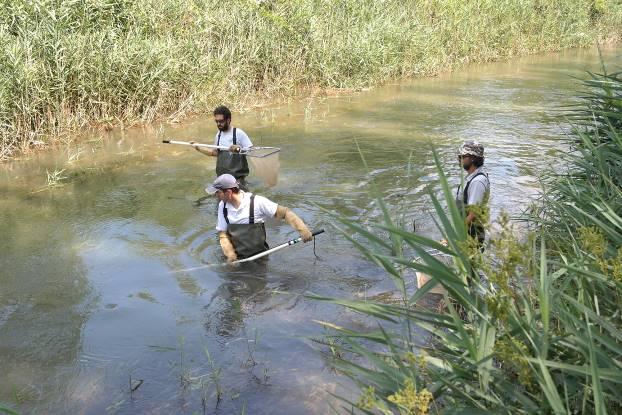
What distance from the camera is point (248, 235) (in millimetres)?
6672

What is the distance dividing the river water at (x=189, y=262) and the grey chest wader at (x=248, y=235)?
0.84ft

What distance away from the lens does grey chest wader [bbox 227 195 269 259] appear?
662 centimetres

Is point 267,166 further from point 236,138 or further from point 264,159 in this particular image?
point 236,138

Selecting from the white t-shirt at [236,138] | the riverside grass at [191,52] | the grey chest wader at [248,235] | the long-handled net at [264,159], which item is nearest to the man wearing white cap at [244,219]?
the grey chest wader at [248,235]

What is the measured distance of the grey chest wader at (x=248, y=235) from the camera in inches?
261

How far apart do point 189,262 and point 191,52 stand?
839 cm

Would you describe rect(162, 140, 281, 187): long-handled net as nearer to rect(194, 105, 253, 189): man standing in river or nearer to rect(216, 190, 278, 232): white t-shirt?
rect(194, 105, 253, 189): man standing in river

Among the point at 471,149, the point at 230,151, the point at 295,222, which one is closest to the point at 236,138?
the point at 230,151

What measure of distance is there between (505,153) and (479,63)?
46.2 feet

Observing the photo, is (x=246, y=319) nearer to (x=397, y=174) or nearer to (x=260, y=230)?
(x=260, y=230)

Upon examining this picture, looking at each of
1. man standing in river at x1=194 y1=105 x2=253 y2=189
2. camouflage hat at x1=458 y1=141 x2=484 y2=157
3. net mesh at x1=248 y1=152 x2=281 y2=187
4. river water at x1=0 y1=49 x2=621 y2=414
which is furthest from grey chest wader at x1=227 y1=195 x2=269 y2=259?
camouflage hat at x1=458 y1=141 x2=484 y2=157

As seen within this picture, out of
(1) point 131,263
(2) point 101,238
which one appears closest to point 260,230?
(1) point 131,263

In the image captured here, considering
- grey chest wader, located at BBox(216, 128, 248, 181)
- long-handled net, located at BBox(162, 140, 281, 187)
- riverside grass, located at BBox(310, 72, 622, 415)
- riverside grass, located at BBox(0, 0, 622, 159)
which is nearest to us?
riverside grass, located at BBox(310, 72, 622, 415)

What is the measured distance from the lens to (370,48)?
Answer: 715 inches
